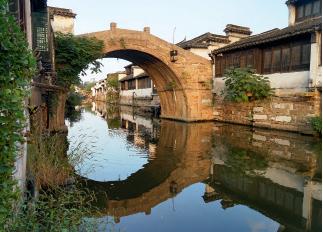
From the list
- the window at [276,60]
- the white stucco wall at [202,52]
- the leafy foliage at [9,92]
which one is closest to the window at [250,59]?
the window at [276,60]

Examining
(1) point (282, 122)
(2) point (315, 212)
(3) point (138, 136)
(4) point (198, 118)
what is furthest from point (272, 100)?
(2) point (315, 212)

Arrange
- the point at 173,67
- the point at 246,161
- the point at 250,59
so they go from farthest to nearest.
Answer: the point at 173,67 < the point at 250,59 < the point at 246,161

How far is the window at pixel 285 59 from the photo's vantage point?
58.2 ft

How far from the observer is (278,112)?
18.1 m

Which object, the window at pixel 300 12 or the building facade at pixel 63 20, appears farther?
the window at pixel 300 12

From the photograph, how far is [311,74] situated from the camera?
15875mm

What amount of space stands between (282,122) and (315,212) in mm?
12302

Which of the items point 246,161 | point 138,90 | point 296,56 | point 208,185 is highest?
point 296,56

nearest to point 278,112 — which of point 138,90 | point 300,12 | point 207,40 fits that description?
point 300,12

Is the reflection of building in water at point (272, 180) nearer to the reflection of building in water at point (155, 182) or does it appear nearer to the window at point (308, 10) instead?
the reflection of building in water at point (155, 182)

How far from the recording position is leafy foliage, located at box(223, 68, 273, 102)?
62.0ft

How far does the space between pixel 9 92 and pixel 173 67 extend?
2058 centimetres

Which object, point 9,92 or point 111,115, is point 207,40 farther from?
point 9,92

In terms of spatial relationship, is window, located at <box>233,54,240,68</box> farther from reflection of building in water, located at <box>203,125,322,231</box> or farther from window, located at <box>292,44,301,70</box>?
reflection of building in water, located at <box>203,125,322,231</box>
